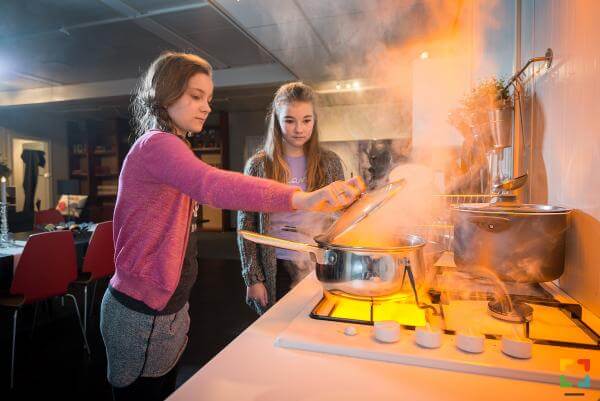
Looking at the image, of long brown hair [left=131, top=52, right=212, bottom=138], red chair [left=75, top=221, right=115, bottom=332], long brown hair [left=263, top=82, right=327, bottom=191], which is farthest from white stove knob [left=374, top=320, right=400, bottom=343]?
red chair [left=75, top=221, right=115, bottom=332]

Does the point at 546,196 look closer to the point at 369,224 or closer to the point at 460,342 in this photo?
the point at 369,224

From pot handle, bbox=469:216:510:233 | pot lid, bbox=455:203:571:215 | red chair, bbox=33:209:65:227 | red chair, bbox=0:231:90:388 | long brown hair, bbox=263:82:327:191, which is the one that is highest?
long brown hair, bbox=263:82:327:191

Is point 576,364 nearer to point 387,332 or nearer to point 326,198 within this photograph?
point 387,332

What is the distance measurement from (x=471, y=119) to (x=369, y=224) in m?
0.73

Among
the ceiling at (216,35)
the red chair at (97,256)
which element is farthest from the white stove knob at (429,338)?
the ceiling at (216,35)

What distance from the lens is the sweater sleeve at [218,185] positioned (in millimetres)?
727

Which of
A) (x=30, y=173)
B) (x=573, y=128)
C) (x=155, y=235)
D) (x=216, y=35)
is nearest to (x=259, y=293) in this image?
(x=155, y=235)

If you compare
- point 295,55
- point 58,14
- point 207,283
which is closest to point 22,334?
point 207,283

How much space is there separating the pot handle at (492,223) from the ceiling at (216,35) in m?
2.70

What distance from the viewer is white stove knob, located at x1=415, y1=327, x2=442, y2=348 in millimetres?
623

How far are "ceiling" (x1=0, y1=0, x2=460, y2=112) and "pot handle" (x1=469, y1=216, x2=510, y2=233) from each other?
2705 millimetres

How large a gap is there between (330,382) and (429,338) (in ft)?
0.64

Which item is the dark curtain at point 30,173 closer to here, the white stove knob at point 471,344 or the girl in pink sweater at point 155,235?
the girl in pink sweater at point 155,235

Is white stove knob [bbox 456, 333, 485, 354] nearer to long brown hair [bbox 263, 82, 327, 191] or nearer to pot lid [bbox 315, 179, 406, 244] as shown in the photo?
pot lid [bbox 315, 179, 406, 244]
